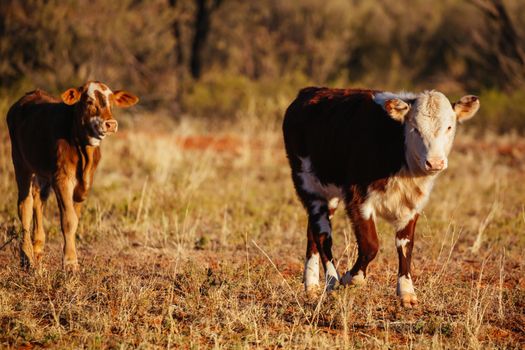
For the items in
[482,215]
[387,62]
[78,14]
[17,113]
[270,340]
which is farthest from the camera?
[387,62]

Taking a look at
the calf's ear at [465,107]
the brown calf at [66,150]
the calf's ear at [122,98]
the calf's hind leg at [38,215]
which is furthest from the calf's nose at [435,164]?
the calf's hind leg at [38,215]

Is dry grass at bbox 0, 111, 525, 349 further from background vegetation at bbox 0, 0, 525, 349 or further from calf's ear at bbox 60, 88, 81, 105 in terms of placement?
calf's ear at bbox 60, 88, 81, 105

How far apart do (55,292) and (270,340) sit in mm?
1903

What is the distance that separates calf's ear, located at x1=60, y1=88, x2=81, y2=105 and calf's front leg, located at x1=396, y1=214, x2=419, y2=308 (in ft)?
10.8

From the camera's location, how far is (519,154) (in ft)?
53.4

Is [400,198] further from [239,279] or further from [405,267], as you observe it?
[239,279]

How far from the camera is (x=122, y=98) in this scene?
774 cm

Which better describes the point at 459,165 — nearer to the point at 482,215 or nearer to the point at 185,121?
the point at 482,215

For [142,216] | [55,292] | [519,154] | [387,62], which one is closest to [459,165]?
[519,154]

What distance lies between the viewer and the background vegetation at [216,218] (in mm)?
5492

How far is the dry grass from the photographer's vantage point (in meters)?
5.32

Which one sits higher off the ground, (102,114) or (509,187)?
(102,114)

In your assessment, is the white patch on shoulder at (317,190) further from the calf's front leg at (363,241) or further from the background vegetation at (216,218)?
the calf's front leg at (363,241)

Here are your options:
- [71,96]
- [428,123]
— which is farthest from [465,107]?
[71,96]
